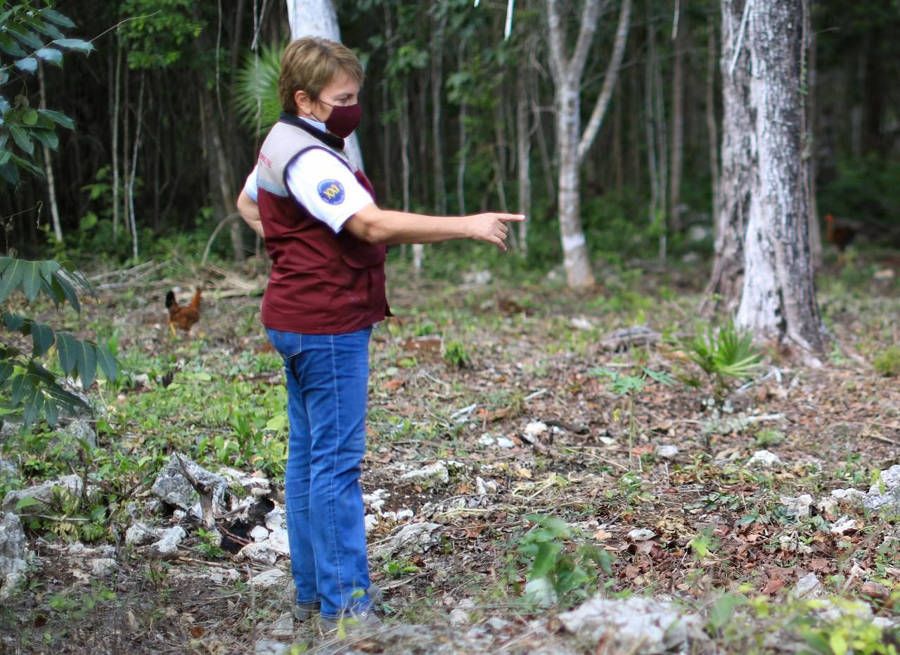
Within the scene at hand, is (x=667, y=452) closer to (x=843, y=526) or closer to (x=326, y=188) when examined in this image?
(x=843, y=526)

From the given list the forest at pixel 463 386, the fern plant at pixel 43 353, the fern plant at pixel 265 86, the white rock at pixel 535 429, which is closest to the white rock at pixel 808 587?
the forest at pixel 463 386

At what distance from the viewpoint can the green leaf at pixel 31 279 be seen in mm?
3039

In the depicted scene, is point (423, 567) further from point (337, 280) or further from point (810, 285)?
point (810, 285)

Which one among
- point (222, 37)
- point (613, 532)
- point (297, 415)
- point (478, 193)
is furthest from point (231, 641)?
point (478, 193)

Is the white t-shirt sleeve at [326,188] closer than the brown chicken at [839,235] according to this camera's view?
Yes

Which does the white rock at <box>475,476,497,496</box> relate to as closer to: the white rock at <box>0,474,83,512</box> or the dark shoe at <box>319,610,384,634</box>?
the dark shoe at <box>319,610,384,634</box>

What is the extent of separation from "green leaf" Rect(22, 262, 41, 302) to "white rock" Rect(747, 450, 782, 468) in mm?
3460

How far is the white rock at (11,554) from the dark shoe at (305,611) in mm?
1058

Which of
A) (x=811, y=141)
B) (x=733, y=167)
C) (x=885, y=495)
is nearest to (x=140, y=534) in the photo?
(x=885, y=495)

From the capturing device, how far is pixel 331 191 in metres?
2.89

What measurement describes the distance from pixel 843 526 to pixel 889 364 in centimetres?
288

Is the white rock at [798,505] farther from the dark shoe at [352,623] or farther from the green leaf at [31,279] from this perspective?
the green leaf at [31,279]

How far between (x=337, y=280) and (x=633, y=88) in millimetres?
15152

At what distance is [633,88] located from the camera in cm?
1720
